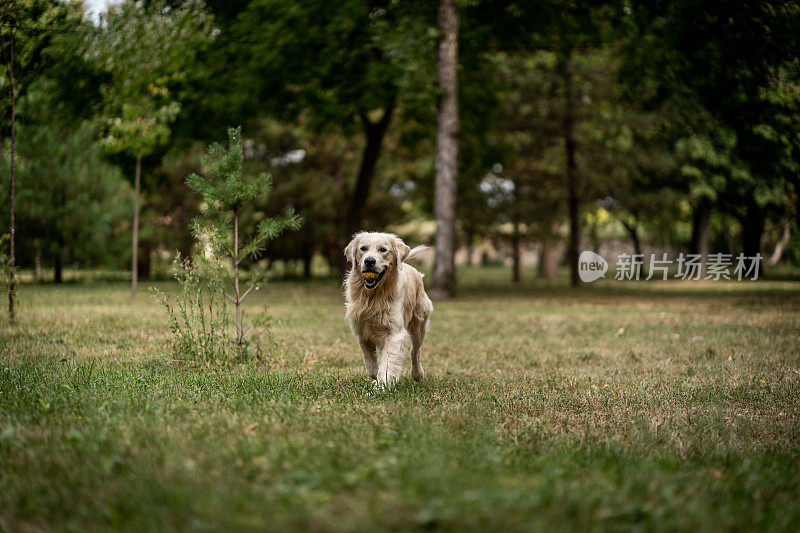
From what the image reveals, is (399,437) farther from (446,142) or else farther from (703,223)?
(703,223)

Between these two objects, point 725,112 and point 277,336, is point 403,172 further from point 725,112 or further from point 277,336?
point 277,336

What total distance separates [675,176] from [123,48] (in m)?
21.2

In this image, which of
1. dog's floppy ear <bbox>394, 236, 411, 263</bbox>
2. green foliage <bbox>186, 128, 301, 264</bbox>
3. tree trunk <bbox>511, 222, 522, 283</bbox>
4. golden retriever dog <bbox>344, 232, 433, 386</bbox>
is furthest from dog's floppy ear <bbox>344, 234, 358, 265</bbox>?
tree trunk <bbox>511, 222, 522, 283</bbox>

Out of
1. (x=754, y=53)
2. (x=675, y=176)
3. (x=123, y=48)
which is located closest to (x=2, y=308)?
(x=123, y=48)

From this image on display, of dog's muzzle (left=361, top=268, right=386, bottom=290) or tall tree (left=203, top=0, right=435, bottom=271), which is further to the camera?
tall tree (left=203, top=0, right=435, bottom=271)

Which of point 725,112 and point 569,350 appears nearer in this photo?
point 569,350

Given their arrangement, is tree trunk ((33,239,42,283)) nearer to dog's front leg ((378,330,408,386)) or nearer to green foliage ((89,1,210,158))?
green foliage ((89,1,210,158))

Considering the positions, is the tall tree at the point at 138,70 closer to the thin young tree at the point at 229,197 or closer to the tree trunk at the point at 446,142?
the tree trunk at the point at 446,142

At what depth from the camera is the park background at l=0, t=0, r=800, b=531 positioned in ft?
9.08

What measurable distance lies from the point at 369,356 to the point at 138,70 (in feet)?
33.8

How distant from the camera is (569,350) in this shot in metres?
7.65

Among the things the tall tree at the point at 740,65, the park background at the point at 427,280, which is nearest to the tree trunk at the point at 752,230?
the park background at the point at 427,280

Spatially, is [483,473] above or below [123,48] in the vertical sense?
below

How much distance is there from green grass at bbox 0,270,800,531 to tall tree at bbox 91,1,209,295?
224 inches
